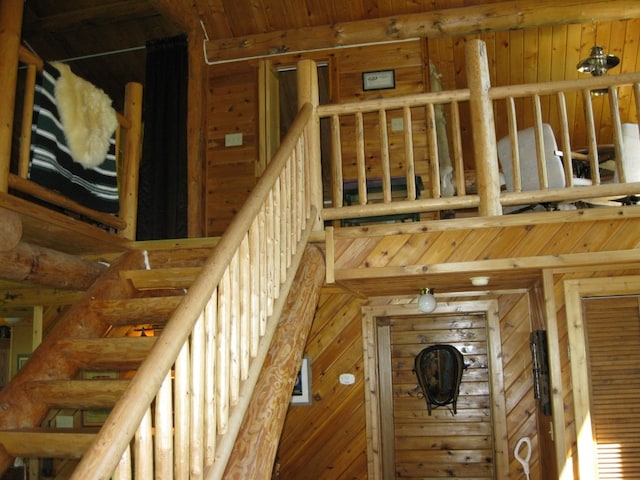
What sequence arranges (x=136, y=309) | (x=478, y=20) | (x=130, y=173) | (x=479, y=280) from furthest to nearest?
1. (x=478, y=20)
2. (x=479, y=280)
3. (x=130, y=173)
4. (x=136, y=309)

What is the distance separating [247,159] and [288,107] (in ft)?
8.31

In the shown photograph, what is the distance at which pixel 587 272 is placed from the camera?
3.87 meters

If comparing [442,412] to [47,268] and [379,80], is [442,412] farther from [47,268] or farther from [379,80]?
[47,268]

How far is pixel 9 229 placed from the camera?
2818 millimetres

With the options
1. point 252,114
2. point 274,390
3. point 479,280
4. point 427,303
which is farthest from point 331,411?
point 274,390

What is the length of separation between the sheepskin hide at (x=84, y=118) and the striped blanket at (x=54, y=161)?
38 millimetres

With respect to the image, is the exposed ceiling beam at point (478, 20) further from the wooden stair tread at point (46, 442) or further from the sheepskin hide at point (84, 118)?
the wooden stair tread at point (46, 442)

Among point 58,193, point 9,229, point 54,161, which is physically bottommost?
point 9,229

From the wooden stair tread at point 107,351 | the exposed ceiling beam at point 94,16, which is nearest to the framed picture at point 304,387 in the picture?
the wooden stair tread at point 107,351

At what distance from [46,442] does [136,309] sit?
2.50 ft

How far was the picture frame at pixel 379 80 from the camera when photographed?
557cm

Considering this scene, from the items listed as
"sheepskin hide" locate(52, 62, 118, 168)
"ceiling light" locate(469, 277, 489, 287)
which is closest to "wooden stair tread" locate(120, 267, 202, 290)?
"sheepskin hide" locate(52, 62, 118, 168)

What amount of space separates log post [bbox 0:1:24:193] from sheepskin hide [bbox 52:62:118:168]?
14.9 inches

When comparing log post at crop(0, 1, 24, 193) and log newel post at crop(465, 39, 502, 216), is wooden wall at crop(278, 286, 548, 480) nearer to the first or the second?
log newel post at crop(465, 39, 502, 216)
